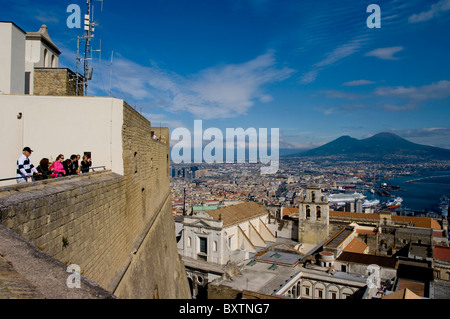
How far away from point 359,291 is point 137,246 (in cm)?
1505

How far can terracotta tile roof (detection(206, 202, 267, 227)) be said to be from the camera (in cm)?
2608

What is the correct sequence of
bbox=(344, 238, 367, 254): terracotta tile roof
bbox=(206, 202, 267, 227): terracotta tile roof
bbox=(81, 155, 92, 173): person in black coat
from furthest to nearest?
1. bbox=(206, 202, 267, 227): terracotta tile roof
2. bbox=(344, 238, 367, 254): terracotta tile roof
3. bbox=(81, 155, 92, 173): person in black coat

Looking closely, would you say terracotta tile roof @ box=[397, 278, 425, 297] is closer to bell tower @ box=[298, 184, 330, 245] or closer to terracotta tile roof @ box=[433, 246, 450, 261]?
terracotta tile roof @ box=[433, 246, 450, 261]

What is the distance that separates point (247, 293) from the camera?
16.6 meters

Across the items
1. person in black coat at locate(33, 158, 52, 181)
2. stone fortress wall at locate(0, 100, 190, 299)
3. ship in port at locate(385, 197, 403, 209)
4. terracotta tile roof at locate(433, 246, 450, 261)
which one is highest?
person in black coat at locate(33, 158, 52, 181)

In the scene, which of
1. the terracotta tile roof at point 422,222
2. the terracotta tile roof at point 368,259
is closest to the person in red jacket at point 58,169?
the terracotta tile roof at point 368,259

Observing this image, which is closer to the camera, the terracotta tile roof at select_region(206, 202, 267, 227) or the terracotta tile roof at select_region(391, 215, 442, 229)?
the terracotta tile roof at select_region(206, 202, 267, 227)

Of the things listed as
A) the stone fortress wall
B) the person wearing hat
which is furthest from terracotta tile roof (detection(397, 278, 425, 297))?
the person wearing hat

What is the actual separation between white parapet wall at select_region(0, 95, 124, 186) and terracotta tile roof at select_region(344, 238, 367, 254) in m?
23.7

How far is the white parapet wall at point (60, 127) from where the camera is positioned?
6.17 metres

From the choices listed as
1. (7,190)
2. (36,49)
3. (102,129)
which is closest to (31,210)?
(7,190)

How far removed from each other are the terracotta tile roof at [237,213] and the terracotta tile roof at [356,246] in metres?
8.14

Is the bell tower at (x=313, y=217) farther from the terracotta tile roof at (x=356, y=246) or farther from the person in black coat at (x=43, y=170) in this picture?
the person in black coat at (x=43, y=170)

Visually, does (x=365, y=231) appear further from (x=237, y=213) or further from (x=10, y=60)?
(x=10, y=60)
